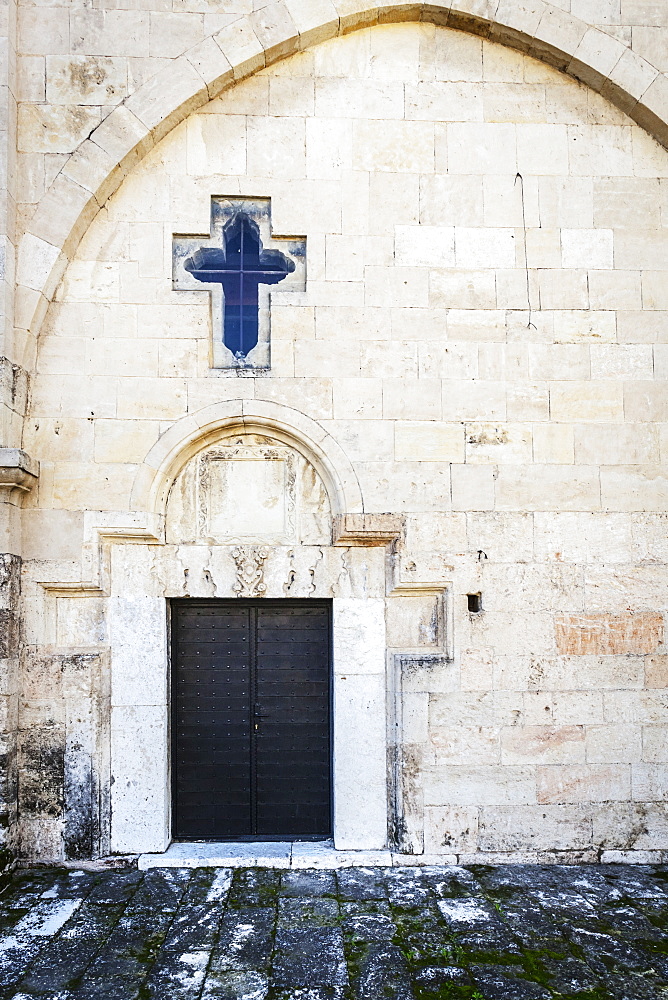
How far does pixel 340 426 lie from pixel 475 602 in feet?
4.75

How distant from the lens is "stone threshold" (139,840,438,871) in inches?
177

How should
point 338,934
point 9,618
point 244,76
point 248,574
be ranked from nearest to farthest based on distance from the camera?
point 338,934 < point 9,618 < point 248,574 < point 244,76

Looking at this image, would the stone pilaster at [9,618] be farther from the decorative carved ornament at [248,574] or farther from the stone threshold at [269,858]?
the decorative carved ornament at [248,574]

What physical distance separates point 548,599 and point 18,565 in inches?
133

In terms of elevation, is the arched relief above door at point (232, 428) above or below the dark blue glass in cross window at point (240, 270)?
below

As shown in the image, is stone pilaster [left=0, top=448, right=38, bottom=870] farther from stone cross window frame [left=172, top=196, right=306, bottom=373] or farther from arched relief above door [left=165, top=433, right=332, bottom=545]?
stone cross window frame [left=172, top=196, right=306, bottom=373]

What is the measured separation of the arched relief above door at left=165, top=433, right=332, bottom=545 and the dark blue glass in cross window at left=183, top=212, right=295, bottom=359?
72 cm

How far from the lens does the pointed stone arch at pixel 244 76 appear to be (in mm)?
4695

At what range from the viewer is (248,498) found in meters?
4.89

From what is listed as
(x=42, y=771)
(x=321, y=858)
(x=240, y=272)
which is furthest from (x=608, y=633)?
(x=42, y=771)

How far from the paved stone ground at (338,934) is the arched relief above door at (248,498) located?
204 centimetres

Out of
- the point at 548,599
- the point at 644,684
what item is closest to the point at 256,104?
the point at 548,599

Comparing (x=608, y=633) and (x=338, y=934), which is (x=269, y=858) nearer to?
(x=338, y=934)

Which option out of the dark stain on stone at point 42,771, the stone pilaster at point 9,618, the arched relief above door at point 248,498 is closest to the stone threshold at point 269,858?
the dark stain on stone at point 42,771
